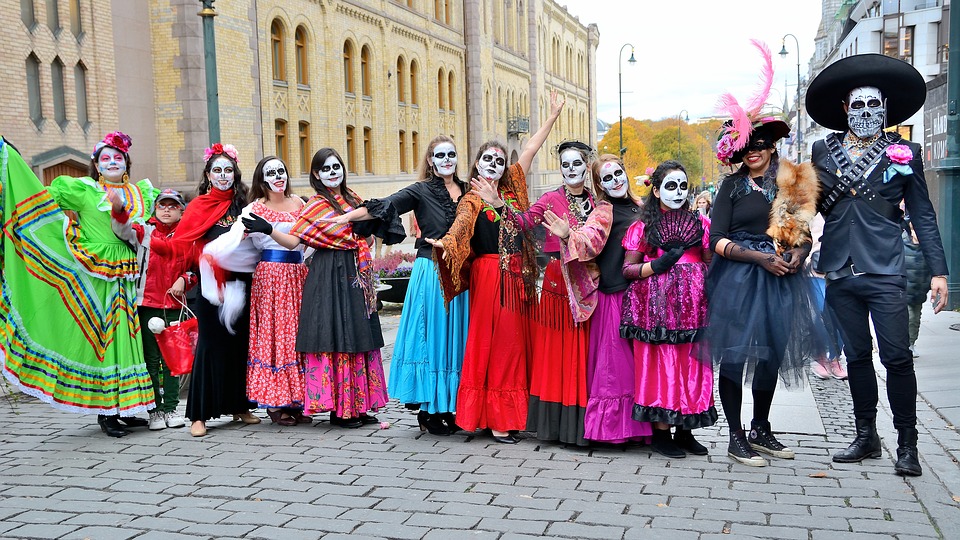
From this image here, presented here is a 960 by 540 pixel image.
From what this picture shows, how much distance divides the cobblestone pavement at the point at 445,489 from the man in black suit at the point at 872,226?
434 millimetres

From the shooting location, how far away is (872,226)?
553cm

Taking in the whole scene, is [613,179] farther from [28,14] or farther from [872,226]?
[28,14]

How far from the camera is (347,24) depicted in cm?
3145

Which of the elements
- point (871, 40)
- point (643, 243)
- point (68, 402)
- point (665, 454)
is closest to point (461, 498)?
point (665, 454)

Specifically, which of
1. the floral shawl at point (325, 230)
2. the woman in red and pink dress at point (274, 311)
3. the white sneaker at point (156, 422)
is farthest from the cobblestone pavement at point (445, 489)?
the floral shawl at point (325, 230)

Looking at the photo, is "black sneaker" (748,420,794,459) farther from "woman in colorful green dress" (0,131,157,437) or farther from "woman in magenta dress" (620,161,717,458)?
"woman in colorful green dress" (0,131,157,437)

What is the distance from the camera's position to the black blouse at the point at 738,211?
5711 millimetres

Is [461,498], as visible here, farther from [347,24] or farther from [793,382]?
[347,24]

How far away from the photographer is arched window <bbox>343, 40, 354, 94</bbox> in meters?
31.9

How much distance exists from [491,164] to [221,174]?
2.19m

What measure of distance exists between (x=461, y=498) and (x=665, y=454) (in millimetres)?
1515

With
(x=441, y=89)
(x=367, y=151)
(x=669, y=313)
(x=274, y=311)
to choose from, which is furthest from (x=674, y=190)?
(x=441, y=89)

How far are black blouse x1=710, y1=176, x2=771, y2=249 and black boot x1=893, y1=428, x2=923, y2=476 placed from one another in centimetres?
143

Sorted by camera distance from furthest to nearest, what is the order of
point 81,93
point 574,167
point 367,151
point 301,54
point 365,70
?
point 367,151 < point 365,70 < point 301,54 < point 81,93 < point 574,167
